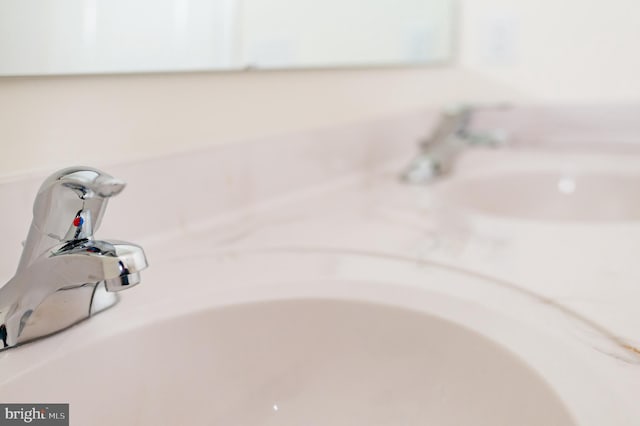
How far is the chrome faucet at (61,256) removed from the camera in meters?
0.39

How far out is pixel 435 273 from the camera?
550 millimetres

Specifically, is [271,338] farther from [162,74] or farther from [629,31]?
[629,31]

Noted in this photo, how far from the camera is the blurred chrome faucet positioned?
0.93 meters

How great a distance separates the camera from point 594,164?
40.7 inches

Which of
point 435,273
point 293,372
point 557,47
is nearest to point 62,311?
point 293,372

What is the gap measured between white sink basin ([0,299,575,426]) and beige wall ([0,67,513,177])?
0.66 ft

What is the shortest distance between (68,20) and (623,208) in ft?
3.08

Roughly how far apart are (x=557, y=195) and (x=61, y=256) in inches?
35.1

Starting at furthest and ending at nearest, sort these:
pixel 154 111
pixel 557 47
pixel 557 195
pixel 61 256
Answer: pixel 557 47, pixel 557 195, pixel 154 111, pixel 61 256

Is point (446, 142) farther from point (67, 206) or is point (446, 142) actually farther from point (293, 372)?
point (67, 206)

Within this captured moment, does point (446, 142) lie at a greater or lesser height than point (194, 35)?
lesser

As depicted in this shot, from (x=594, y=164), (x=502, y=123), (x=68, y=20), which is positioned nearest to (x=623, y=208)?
(x=594, y=164)

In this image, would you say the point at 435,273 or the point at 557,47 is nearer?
the point at 435,273

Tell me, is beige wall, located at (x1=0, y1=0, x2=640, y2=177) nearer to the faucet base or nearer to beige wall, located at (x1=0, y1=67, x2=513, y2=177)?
beige wall, located at (x1=0, y1=67, x2=513, y2=177)
